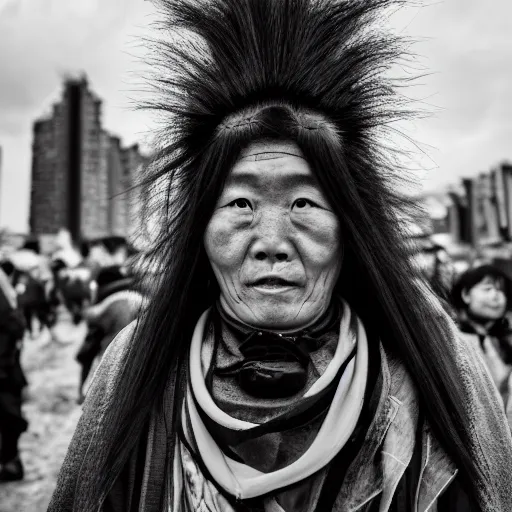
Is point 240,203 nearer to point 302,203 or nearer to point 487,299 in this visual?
point 302,203

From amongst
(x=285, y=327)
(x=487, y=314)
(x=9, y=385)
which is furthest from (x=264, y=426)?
(x=9, y=385)

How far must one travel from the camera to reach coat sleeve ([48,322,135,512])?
1.57m

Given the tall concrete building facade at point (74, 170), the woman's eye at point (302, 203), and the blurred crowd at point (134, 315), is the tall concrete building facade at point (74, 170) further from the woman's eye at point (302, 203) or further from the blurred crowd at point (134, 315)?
the woman's eye at point (302, 203)

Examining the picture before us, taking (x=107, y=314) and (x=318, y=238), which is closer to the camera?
(x=318, y=238)

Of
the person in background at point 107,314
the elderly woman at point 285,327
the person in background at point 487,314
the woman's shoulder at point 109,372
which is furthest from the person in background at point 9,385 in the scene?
the elderly woman at point 285,327

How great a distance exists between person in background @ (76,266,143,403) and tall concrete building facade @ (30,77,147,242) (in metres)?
17.1

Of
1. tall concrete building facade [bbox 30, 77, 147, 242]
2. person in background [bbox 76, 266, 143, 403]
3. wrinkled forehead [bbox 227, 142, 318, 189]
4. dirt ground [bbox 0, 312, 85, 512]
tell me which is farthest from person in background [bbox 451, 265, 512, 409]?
tall concrete building facade [bbox 30, 77, 147, 242]

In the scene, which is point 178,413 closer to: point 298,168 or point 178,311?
point 178,311

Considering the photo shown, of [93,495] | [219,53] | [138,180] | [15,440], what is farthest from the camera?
[15,440]

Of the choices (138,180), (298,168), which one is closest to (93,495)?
(138,180)

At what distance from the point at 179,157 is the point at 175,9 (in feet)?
1.23

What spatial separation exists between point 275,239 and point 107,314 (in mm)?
3520

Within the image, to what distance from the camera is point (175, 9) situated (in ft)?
5.37

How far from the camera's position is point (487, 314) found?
12.4 ft
